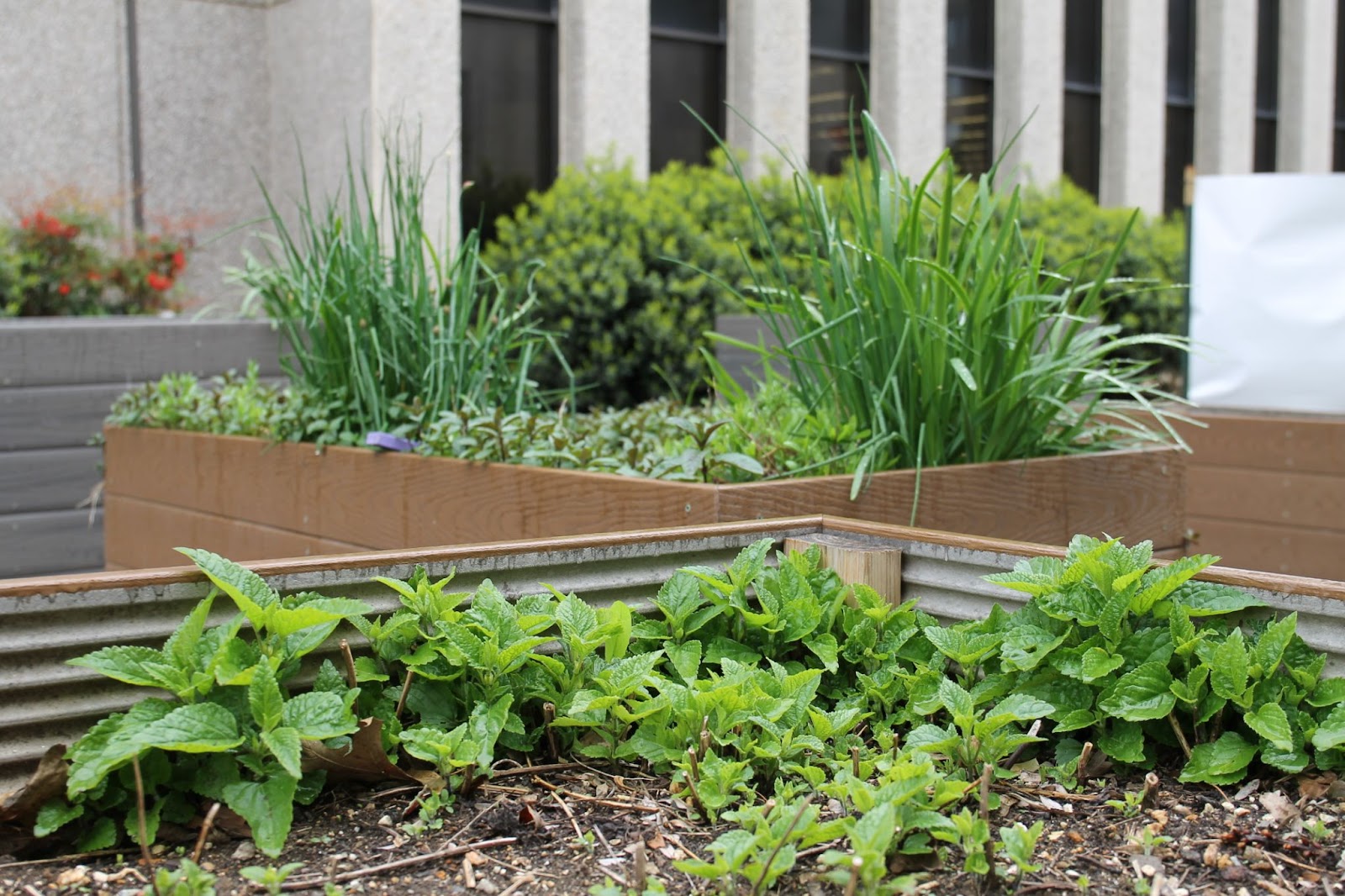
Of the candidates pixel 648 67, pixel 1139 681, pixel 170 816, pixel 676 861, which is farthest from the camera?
pixel 648 67

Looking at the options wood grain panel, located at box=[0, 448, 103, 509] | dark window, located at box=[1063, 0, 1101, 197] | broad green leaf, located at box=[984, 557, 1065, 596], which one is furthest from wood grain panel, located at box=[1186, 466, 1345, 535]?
dark window, located at box=[1063, 0, 1101, 197]

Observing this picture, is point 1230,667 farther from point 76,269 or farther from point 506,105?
point 506,105

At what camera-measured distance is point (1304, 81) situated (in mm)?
15500

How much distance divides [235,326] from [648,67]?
17.4 ft

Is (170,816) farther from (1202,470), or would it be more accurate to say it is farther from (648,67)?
(648,67)

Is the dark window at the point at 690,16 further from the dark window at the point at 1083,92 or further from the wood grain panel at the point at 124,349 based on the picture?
the wood grain panel at the point at 124,349

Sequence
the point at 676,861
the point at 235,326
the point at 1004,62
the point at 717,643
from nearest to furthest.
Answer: the point at 676,861, the point at 717,643, the point at 235,326, the point at 1004,62

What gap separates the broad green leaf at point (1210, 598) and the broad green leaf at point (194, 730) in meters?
1.24

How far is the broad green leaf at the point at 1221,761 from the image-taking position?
5.57 feet

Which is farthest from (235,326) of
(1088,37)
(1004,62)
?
(1088,37)

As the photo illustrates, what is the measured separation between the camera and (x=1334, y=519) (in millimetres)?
4168

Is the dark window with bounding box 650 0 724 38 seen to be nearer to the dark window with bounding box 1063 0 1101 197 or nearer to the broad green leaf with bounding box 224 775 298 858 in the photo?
the dark window with bounding box 1063 0 1101 197

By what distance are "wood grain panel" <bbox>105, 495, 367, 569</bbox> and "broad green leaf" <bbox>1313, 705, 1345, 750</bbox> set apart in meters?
2.42

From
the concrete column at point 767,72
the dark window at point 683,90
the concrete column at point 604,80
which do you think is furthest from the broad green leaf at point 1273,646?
the dark window at point 683,90
